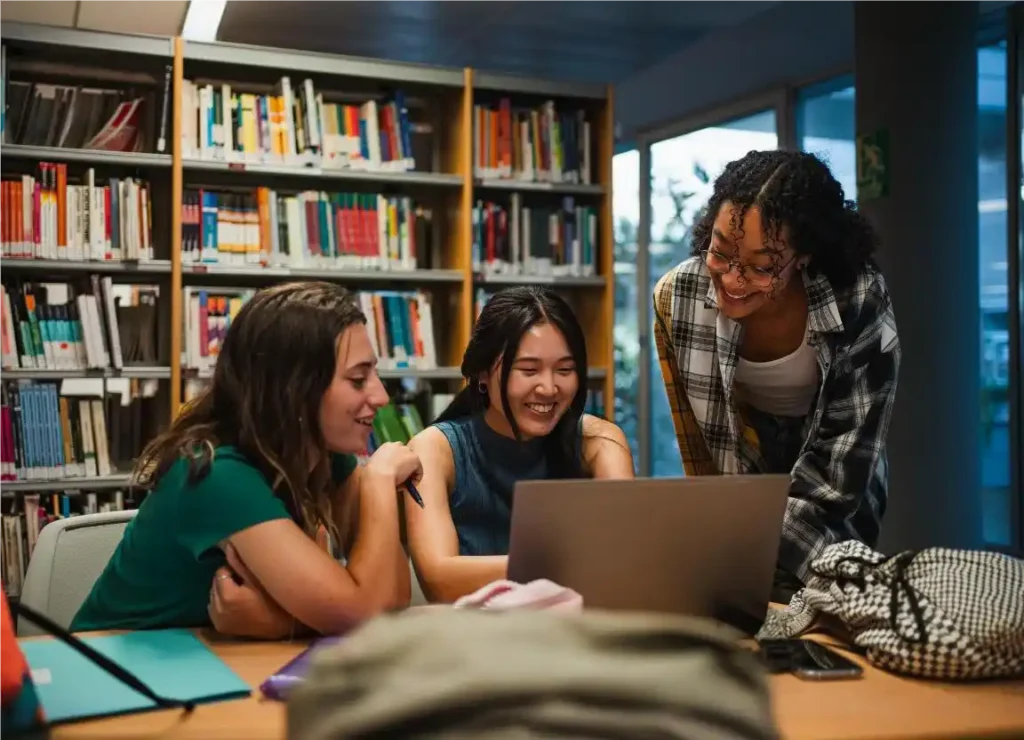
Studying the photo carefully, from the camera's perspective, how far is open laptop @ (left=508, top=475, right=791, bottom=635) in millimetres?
1219

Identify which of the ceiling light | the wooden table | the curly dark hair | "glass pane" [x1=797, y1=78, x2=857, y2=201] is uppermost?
the ceiling light

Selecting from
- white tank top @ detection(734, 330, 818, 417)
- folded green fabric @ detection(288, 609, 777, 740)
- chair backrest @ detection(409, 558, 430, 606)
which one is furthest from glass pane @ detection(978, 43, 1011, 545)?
folded green fabric @ detection(288, 609, 777, 740)

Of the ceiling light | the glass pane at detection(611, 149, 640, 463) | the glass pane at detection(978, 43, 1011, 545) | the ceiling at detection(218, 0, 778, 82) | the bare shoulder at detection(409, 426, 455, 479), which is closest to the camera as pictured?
the bare shoulder at detection(409, 426, 455, 479)

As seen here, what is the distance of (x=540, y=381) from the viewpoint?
6.40 feet

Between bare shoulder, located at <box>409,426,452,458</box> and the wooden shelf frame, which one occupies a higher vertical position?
the wooden shelf frame

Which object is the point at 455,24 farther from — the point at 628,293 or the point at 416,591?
the point at 416,591

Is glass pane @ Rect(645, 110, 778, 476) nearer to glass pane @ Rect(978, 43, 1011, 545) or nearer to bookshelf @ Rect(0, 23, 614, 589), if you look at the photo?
glass pane @ Rect(978, 43, 1011, 545)

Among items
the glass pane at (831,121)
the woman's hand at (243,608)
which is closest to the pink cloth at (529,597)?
the woman's hand at (243,608)

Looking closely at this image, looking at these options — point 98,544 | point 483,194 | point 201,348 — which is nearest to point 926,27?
point 483,194

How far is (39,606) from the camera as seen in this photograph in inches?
68.8

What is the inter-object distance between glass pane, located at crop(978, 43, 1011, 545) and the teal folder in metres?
4.46

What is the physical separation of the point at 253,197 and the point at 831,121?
3.37 metres

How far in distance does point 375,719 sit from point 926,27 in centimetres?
413

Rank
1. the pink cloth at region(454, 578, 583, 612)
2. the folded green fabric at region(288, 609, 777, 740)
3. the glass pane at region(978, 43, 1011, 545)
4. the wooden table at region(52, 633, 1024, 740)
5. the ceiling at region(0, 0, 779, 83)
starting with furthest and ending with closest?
the ceiling at region(0, 0, 779, 83)
the glass pane at region(978, 43, 1011, 545)
the pink cloth at region(454, 578, 583, 612)
the wooden table at region(52, 633, 1024, 740)
the folded green fabric at region(288, 609, 777, 740)
